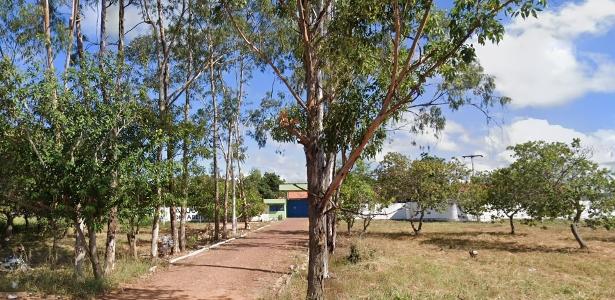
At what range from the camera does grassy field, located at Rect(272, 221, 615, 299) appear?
39.3 ft

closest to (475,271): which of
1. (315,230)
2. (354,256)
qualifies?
(354,256)

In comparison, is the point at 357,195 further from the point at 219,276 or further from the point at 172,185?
A: the point at 219,276

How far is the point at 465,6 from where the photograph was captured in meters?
6.70

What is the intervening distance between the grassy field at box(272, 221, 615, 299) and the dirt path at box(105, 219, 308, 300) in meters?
1.10

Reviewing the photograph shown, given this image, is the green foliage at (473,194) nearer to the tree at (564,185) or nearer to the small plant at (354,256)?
the tree at (564,185)

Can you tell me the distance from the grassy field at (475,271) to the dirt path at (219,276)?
1097mm

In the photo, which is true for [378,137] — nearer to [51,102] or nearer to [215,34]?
[51,102]

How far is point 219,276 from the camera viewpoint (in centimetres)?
1390

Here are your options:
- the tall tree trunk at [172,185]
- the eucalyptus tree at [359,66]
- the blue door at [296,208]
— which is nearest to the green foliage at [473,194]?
the tall tree trunk at [172,185]

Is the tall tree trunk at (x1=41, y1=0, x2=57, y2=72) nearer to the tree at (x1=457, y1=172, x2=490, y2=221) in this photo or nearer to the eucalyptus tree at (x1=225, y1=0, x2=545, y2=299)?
the eucalyptus tree at (x1=225, y1=0, x2=545, y2=299)

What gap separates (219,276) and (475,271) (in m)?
7.77

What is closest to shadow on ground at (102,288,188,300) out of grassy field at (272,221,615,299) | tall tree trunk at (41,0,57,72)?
grassy field at (272,221,615,299)

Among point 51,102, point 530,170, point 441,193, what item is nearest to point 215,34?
point 51,102

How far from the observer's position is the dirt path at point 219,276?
37.2 ft
